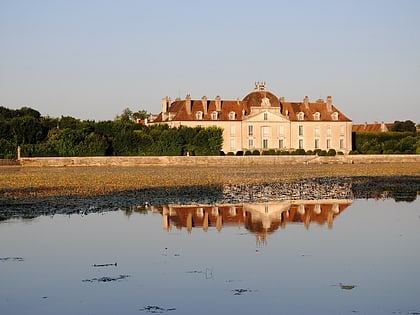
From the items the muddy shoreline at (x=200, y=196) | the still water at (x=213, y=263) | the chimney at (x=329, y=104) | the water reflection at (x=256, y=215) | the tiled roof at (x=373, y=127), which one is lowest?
the still water at (x=213, y=263)

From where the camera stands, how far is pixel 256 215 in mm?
19797

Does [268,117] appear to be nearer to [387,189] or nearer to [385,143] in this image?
[385,143]

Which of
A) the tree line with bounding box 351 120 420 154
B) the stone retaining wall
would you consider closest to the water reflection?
the stone retaining wall

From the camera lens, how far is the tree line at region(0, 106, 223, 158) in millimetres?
66250

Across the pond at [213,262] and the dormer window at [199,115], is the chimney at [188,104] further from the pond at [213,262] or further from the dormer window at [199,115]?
the pond at [213,262]

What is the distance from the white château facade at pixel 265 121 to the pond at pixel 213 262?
61.8 meters

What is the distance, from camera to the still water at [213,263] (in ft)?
32.2

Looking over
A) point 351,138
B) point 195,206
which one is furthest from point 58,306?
point 351,138

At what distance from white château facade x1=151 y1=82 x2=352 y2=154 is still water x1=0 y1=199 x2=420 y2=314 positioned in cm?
6219

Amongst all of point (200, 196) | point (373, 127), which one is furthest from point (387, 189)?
point (373, 127)

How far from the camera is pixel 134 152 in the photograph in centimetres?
7019

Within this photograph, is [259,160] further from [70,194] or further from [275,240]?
[275,240]

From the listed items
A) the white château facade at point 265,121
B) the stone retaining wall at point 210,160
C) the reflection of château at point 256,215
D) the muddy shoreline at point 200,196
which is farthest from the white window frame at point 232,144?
the reflection of château at point 256,215

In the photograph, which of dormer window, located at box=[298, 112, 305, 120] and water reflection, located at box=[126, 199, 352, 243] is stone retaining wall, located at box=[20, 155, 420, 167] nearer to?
dormer window, located at box=[298, 112, 305, 120]
